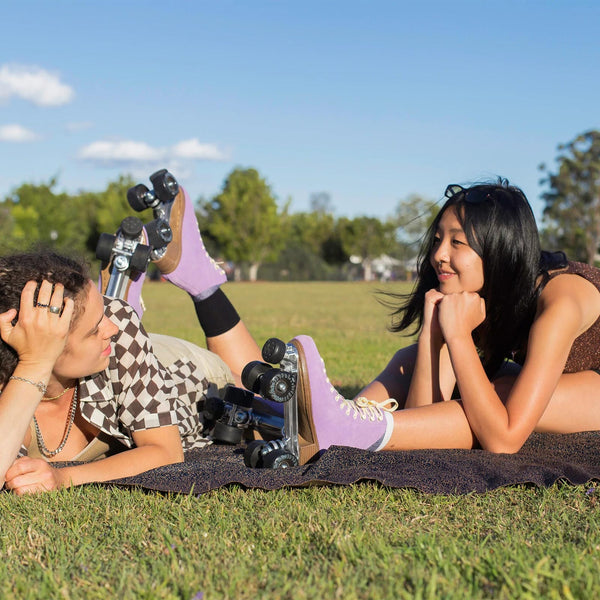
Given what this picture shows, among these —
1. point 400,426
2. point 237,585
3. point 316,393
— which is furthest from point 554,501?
point 237,585

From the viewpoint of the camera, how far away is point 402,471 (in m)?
2.90

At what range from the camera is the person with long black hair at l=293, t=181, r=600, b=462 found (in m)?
3.11

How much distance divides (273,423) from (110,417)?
0.87 meters

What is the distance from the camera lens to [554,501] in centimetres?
265

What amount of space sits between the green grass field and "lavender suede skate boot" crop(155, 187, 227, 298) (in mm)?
1843

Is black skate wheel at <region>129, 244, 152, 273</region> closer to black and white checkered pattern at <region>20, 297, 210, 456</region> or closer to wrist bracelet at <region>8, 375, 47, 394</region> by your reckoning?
black and white checkered pattern at <region>20, 297, 210, 456</region>

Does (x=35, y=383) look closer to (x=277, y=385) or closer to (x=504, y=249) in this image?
(x=277, y=385)

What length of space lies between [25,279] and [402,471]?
1.70 m

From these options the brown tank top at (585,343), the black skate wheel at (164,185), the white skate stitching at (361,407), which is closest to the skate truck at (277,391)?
the white skate stitching at (361,407)

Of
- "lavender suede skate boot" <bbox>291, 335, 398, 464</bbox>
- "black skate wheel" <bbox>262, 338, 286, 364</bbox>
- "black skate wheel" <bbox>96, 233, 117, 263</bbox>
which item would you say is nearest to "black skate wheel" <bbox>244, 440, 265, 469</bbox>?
"lavender suede skate boot" <bbox>291, 335, 398, 464</bbox>

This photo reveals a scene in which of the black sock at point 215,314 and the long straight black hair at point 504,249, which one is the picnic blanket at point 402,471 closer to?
the long straight black hair at point 504,249

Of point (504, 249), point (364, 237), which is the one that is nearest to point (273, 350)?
point (504, 249)

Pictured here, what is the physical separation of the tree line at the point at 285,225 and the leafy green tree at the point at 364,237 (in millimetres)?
104

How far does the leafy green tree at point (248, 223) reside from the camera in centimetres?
6744
